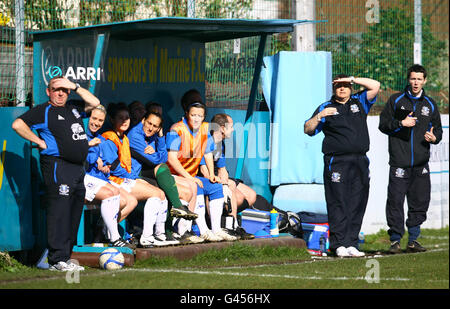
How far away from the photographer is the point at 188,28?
33.0ft

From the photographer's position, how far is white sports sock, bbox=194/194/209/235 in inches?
393

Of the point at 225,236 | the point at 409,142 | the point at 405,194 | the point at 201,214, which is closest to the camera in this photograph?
the point at 225,236

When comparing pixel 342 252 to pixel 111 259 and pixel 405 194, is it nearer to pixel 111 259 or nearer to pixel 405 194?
pixel 405 194

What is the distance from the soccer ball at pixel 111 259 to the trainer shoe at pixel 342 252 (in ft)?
8.14

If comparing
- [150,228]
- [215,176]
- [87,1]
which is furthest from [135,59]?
[150,228]

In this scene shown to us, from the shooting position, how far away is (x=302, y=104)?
12.5 metres

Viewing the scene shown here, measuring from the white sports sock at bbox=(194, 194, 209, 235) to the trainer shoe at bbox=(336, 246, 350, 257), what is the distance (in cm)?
142

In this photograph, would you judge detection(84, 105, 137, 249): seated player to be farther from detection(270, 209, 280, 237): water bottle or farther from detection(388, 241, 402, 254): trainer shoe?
detection(388, 241, 402, 254): trainer shoe

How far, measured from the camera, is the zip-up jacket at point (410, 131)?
1064cm

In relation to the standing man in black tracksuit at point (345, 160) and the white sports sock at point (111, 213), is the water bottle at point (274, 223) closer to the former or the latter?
the standing man in black tracksuit at point (345, 160)

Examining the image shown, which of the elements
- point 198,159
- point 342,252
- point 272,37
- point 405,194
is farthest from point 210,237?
point 272,37

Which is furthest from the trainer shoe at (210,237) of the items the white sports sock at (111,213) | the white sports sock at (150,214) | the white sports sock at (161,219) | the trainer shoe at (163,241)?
the white sports sock at (111,213)

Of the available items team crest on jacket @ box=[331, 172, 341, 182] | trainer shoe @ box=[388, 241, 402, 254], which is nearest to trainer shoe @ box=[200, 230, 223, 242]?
team crest on jacket @ box=[331, 172, 341, 182]

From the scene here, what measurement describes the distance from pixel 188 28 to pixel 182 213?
205 centimetres
